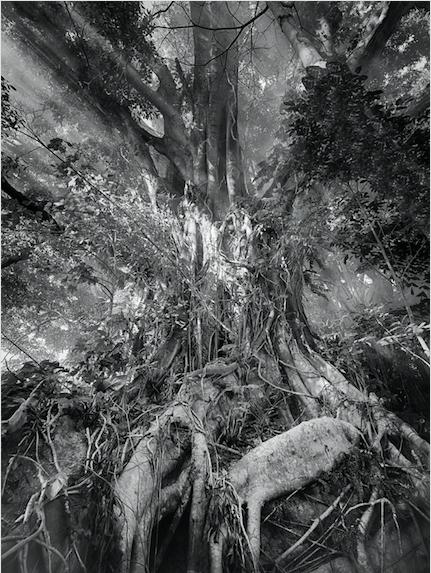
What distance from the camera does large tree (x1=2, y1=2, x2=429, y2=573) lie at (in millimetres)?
1406

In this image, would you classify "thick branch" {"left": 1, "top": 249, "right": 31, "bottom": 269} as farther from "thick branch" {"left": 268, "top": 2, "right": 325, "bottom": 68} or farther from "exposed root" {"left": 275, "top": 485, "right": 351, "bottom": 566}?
"exposed root" {"left": 275, "top": 485, "right": 351, "bottom": 566}

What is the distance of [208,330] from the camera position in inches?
102

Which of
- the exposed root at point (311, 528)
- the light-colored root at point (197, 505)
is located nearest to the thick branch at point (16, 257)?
the light-colored root at point (197, 505)

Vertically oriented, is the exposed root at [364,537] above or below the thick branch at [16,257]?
below

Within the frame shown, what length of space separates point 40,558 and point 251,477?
91 centimetres

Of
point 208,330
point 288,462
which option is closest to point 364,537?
point 288,462

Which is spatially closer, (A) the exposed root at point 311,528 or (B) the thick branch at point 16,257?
(A) the exposed root at point 311,528

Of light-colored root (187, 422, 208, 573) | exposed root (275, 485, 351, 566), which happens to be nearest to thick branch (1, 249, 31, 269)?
light-colored root (187, 422, 208, 573)

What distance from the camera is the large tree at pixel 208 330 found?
1.41 m

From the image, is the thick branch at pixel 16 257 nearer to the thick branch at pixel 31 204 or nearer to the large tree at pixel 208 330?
the large tree at pixel 208 330

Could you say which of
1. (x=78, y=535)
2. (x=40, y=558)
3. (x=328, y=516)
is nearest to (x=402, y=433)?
(x=328, y=516)

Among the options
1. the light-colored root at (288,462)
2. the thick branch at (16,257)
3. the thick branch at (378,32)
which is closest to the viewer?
the light-colored root at (288,462)

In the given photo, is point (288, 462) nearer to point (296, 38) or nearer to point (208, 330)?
point (208, 330)

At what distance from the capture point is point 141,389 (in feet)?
6.89
